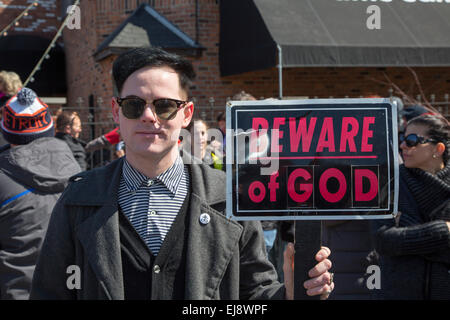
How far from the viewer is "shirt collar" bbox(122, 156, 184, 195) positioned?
182 cm

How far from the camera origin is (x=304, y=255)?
1521 millimetres

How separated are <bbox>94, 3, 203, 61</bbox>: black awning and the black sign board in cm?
771

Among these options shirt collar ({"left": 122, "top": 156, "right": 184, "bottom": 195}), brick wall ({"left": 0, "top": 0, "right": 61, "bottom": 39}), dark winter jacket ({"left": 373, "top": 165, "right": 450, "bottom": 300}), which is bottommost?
dark winter jacket ({"left": 373, "top": 165, "right": 450, "bottom": 300})

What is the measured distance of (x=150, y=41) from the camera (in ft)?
30.3

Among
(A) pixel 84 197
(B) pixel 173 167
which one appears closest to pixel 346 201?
(B) pixel 173 167

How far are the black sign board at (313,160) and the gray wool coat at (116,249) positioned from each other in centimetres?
14

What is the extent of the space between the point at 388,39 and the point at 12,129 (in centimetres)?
710

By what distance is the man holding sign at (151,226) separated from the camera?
1.70m

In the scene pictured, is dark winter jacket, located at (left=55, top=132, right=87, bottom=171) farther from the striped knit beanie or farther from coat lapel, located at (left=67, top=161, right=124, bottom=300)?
coat lapel, located at (left=67, top=161, right=124, bottom=300)
